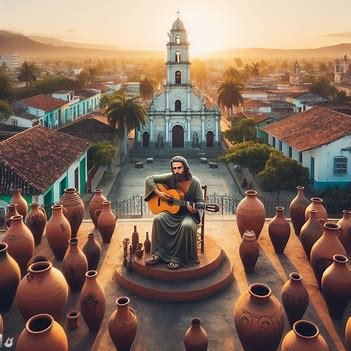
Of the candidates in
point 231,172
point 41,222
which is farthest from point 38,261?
point 231,172

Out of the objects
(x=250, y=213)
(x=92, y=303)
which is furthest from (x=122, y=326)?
(x=250, y=213)

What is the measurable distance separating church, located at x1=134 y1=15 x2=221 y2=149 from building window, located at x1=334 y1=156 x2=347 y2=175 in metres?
21.0

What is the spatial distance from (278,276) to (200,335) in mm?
4641

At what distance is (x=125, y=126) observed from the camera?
1639 inches

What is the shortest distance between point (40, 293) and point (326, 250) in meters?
6.88

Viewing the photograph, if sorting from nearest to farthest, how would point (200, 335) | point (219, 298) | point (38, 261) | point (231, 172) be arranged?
point (200, 335) → point (38, 261) → point (219, 298) → point (231, 172)

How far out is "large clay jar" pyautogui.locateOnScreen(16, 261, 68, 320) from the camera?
31.1ft

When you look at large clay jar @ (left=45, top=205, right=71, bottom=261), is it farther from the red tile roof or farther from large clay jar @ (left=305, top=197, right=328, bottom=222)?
the red tile roof

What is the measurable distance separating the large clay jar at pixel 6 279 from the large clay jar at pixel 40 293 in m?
1.17

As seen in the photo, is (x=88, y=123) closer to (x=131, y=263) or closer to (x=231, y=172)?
(x=231, y=172)

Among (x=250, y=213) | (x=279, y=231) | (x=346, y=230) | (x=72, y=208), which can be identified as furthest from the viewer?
(x=72, y=208)

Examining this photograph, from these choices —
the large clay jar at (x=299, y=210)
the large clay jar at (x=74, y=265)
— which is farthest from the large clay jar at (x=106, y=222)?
the large clay jar at (x=299, y=210)

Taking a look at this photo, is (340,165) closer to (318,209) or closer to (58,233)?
(318,209)

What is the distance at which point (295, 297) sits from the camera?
390 inches
